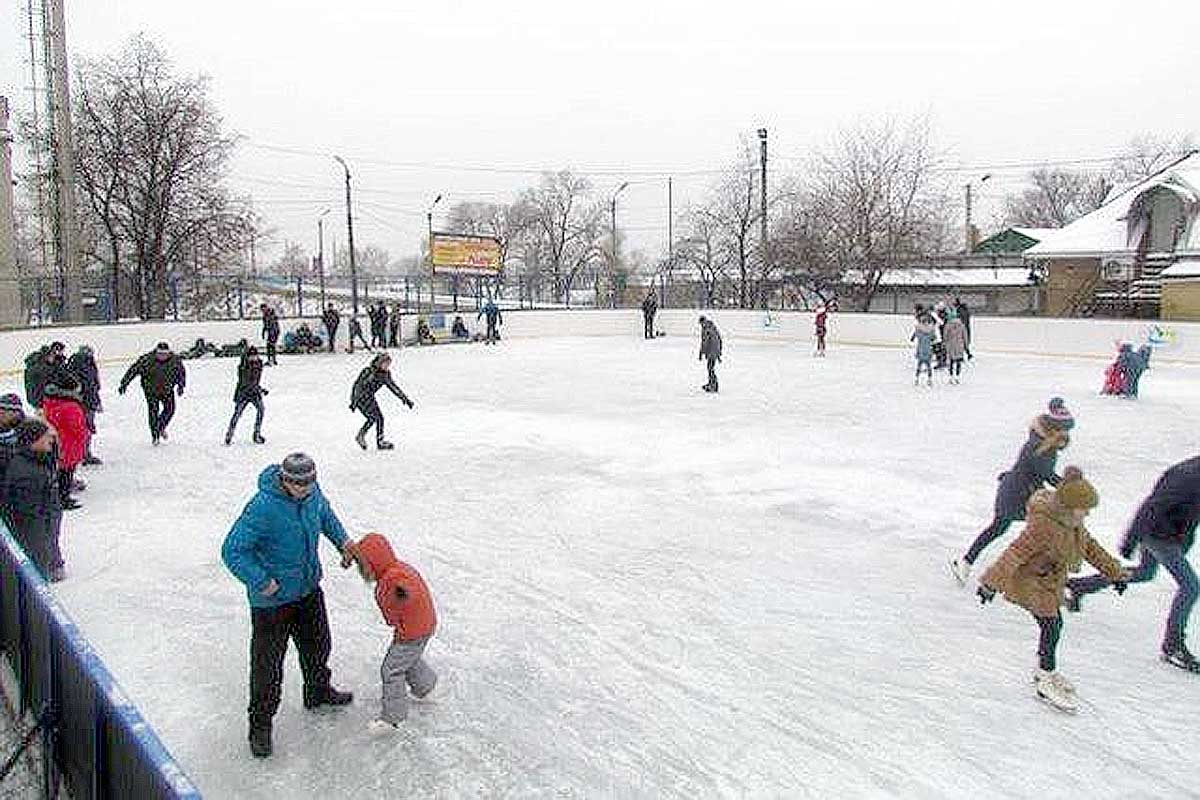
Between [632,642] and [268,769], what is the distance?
2.30 metres

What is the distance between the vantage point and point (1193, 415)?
1407 centimetres

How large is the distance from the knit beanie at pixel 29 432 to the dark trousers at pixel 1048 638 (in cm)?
616

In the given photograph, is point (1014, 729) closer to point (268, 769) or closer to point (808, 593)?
point (808, 593)

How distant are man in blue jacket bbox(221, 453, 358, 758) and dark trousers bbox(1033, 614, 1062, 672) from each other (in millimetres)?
3571

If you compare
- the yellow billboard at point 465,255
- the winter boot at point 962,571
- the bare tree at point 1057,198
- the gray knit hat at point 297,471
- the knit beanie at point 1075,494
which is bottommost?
the winter boot at point 962,571

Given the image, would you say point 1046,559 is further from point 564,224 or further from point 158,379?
A: point 564,224

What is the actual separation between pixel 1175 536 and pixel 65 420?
29.2 feet

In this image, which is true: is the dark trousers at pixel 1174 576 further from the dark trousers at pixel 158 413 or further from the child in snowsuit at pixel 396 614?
the dark trousers at pixel 158 413

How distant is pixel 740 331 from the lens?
31625mm

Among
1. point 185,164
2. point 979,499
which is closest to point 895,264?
point 185,164

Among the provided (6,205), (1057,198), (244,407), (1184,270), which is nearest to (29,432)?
(244,407)

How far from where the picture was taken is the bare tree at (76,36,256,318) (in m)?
34.8

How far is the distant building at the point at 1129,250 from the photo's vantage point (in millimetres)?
29375

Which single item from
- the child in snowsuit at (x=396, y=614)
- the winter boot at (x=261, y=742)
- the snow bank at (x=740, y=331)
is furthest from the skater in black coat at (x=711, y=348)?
the winter boot at (x=261, y=742)
